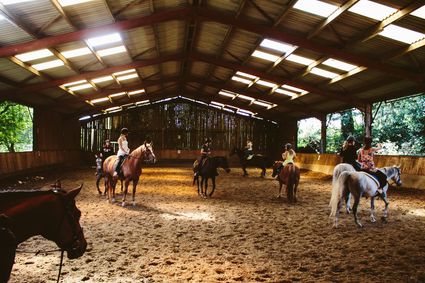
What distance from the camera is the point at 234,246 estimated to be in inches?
242

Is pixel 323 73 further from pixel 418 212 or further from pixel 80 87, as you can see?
pixel 80 87

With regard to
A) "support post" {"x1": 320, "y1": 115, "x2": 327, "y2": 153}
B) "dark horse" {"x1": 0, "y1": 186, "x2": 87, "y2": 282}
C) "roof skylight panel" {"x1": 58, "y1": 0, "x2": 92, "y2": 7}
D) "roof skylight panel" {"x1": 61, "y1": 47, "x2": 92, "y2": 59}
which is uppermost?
"roof skylight panel" {"x1": 58, "y1": 0, "x2": 92, "y2": 7}

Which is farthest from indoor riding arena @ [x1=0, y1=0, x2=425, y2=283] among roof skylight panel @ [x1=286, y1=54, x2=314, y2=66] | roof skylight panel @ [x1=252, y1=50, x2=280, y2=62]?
roof skylight panel @ [x1=286, y1=54, x2=314, y2=66]

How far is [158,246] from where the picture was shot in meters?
6.12

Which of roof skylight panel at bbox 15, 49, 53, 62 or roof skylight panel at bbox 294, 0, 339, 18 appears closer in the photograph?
roof skylight panel at bbox 294, 0, 339, 18

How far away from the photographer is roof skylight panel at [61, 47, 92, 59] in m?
13.8

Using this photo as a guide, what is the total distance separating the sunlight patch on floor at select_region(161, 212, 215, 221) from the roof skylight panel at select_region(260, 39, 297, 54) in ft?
26.1

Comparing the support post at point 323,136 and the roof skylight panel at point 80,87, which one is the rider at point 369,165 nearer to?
the support post at point 323,136

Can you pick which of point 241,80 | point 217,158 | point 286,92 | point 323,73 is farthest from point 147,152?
point 286,92

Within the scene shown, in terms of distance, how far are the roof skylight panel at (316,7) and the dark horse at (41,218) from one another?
918cm

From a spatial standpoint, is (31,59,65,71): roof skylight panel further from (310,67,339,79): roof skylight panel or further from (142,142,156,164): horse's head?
(310,67,339,79): roof skylight panel

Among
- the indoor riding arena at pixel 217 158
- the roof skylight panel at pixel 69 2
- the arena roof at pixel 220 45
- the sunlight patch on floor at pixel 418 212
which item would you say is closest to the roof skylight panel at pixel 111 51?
the arena roof at pixel 220 45

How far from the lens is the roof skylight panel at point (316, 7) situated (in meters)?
10.0

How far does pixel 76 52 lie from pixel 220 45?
629 cm
